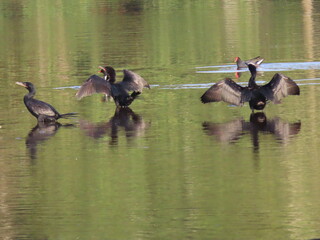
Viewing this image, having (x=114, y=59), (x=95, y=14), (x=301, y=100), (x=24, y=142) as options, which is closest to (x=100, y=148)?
(x=24, y=142)

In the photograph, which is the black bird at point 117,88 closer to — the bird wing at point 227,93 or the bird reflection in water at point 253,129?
the bird wing at point 227,93

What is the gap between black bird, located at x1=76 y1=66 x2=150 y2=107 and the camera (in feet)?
63.8

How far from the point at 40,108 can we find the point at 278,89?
3.96m

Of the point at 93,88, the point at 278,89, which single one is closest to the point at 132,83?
the point at 93,88

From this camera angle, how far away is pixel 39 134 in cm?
1731

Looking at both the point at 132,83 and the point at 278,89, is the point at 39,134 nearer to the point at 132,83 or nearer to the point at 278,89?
the point at 132,83

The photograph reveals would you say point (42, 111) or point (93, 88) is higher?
point (93, 88)

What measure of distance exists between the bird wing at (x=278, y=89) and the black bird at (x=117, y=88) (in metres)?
2.60

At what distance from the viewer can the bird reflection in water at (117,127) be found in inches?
672

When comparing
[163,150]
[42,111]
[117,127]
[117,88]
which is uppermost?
[117,88]

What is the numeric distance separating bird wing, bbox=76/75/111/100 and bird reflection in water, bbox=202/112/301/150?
2.48 meters

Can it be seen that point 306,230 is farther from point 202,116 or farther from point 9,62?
point 9,62

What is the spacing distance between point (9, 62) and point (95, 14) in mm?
16416

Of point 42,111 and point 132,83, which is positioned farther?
point 132,83
